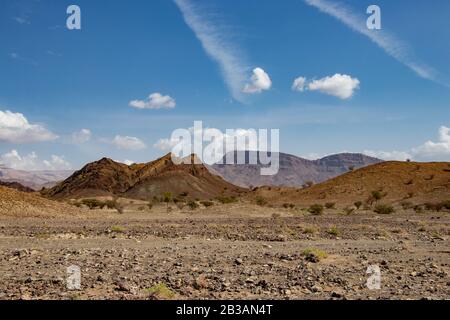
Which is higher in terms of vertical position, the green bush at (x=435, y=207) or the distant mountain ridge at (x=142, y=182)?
the distant mountain ridge at (x=142, y=182)

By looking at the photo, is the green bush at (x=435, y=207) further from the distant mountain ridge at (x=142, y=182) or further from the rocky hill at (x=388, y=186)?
the distant mountain ridge at (x=142, y=182)

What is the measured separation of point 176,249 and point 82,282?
22.2 ft

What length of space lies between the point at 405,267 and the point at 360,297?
421cm

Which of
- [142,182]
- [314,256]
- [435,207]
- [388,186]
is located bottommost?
[314,256]

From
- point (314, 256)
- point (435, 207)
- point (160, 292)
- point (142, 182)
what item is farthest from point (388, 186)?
point (160, 292)

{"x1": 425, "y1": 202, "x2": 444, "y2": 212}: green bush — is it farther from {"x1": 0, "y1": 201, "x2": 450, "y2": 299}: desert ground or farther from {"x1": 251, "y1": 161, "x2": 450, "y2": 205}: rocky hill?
{"x1": 0, "y1": 201, "x2": 450, "y2": 299}: desert ground

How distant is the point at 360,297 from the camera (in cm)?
934

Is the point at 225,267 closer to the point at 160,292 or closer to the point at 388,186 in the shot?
the point at 160,292

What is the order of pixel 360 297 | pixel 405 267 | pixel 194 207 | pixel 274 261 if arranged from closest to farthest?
pixel 360 297 → pixel 405 267 → pixel 274 261 → pixel 194 207

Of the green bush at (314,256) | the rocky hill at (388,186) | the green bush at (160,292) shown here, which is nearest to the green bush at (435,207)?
the rocky hill at (388,186)

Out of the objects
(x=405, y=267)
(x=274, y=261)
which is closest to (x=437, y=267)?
(x=405, y=267)
